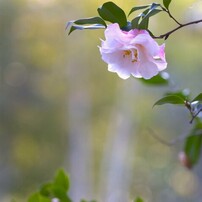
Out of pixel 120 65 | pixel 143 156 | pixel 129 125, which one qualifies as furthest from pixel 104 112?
pixel 120 65

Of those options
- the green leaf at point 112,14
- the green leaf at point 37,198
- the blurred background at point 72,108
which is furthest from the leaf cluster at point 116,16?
the blurred background at point 72,108

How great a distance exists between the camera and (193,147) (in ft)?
3.92

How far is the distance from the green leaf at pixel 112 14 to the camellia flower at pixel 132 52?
4 cm

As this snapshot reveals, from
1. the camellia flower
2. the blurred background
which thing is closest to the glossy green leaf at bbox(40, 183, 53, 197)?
the camellia flower

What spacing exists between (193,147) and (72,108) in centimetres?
262

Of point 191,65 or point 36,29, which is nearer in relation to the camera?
point 191,65

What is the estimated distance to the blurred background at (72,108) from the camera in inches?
135

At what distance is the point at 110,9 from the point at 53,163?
2987mm

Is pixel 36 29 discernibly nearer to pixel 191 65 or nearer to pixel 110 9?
pixel 191 65

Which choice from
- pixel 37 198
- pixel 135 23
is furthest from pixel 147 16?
pixel 37 198

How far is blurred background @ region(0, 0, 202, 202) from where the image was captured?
342cm

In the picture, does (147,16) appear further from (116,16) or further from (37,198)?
(37,198)

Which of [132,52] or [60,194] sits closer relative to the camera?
[132,52]

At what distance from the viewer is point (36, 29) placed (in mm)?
3623
